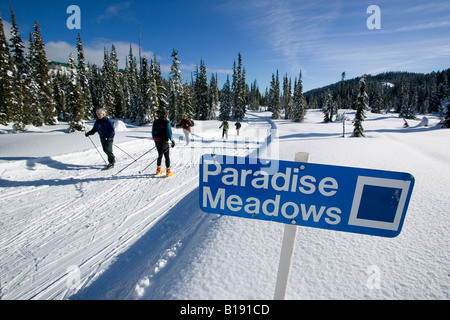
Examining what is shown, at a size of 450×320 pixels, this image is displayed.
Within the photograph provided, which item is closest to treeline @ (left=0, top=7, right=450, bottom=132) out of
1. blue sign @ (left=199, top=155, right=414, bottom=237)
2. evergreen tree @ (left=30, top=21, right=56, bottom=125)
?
evergreen tree @ (left=30, top=21, right=56, bottom=125)

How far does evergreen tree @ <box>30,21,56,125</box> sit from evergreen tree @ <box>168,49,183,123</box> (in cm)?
1887

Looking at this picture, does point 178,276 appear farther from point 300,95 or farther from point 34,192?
point 300,95

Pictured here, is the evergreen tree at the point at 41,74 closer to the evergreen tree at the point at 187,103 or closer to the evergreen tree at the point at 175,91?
the evergreen tree at the point at 175,91

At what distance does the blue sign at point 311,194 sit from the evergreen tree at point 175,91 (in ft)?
115

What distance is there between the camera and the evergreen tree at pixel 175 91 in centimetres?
3238

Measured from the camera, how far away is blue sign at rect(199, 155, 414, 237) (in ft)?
4.27

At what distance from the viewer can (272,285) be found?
2.15m

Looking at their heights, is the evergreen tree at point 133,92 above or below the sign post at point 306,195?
above

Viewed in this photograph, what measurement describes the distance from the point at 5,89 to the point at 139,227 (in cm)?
3416

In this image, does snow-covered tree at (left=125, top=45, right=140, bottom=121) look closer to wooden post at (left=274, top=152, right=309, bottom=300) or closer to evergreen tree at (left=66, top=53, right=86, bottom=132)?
evergreen tree at (left=66, top=53, right=86, bottom=132)

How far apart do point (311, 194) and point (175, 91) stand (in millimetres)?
35485

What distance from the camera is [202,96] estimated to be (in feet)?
153

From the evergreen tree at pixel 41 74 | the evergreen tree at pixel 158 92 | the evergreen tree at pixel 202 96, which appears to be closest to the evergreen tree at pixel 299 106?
the evergreen tree at pixel 202 96

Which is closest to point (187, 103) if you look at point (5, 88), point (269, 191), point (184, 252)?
point (5, 88)
